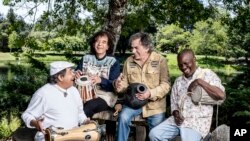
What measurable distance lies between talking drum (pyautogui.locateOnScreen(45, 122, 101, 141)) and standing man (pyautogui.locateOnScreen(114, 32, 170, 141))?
0.69 meters

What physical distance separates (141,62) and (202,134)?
1131mm

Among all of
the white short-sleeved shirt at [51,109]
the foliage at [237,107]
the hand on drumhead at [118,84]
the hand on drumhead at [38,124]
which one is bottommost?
the foliage at [237,107]

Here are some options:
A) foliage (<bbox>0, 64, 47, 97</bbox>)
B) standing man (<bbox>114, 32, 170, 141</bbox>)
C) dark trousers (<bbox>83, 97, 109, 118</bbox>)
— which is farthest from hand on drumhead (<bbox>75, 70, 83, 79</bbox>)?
foliage (<bbox>0, 64, 47, 97</bbox>)

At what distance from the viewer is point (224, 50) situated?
5494cm

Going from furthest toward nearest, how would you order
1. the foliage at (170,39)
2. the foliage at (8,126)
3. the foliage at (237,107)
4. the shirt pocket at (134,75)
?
the foliage at (170,39) → the foliage at (8,126) → the foliage at (237,107) → the shirt pocket at (134,75)

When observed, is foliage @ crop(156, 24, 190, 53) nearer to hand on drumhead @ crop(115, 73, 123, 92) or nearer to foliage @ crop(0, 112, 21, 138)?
foliage @ crop(0, 112, 21, 138)

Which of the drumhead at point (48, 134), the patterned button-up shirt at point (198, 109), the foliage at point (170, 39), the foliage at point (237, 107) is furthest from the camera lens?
the foliage at point (170, 39)

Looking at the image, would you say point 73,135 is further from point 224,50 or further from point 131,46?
point 224,50

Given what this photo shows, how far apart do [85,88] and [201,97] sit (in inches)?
57.0

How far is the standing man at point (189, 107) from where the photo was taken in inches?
197

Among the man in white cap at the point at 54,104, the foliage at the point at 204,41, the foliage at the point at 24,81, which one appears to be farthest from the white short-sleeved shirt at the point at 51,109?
the foliage at the point at 204,41

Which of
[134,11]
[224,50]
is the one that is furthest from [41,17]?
[224,50]

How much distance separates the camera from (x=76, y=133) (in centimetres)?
465

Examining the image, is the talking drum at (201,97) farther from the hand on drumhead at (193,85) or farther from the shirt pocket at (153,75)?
the shirt pocket at (153,75)
